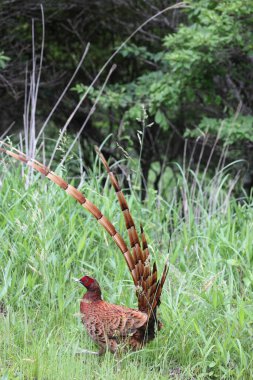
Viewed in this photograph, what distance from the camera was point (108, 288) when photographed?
4.48m

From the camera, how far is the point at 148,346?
3814mm

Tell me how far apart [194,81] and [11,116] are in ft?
9.86

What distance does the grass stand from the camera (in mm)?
3631

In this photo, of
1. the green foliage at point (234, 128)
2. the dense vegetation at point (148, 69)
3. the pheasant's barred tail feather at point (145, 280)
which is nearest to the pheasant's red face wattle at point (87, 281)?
the pheasant's barred tail feather at point (145, 280)

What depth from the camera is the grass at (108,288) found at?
3631mm

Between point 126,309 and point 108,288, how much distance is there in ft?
2.87

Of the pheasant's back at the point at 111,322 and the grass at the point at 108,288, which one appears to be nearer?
the pheasant's back at the point at 111,322

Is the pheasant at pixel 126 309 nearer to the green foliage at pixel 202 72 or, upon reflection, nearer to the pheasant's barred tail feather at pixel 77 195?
the pheasant's barred tail feather at pixel 77 195

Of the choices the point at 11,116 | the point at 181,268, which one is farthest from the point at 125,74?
the point at 181,268

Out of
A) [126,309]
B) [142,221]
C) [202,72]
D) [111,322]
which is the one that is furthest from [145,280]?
[202,72]

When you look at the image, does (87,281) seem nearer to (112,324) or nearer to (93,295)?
(93,295)

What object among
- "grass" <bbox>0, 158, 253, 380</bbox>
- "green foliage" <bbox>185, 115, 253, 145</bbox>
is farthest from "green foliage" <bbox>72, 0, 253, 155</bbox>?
"grass" <bbox>0, 158, 253, 380</bbox>

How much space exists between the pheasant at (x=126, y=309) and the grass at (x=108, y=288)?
0.11 m

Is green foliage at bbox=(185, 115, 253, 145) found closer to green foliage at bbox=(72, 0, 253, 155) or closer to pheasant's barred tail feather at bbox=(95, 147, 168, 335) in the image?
green foliage at bbox=(72, 0, 253, 155)
